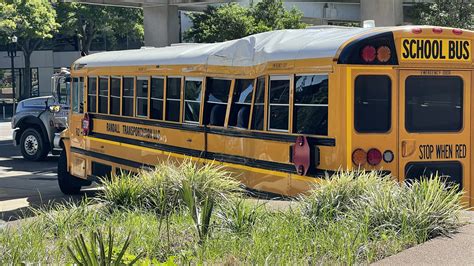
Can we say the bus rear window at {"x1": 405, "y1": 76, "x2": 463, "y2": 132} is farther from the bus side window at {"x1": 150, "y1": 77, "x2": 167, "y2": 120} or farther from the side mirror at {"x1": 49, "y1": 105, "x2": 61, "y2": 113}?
the side mirror at {"x1": 49, "y1": 105, "x2": 61, "y2": 113}

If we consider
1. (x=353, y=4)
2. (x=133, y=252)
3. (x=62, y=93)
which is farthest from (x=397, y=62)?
(x=353, y=4)

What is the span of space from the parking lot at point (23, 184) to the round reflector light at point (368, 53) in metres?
4.42

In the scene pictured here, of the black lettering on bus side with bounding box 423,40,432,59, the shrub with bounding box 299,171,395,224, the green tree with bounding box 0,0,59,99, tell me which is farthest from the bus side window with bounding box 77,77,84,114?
the green tree with bounding box 0,0,59,99

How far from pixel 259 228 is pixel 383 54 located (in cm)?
287

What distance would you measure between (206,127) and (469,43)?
143 inches

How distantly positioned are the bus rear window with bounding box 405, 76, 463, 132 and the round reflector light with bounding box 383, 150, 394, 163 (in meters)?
0.36

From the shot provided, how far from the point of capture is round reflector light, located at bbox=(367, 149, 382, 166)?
789cm

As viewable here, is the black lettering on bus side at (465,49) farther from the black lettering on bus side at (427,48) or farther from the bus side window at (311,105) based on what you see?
the bus side window at (311,105)

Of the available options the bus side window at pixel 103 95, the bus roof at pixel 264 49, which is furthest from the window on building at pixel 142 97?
the bus side window at pixel 103 95

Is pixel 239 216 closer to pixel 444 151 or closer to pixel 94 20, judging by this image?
pixel 444 151

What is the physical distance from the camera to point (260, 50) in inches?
357

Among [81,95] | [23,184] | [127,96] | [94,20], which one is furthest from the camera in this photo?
[94,20]

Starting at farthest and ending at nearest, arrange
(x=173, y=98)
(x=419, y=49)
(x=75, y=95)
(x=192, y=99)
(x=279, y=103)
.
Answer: (x=75, y=95)
(x=173, y=98)
(x=192, y=99)
(x=279, y=103)
(x=419, y=49)

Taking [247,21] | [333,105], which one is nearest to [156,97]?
[333,105]
